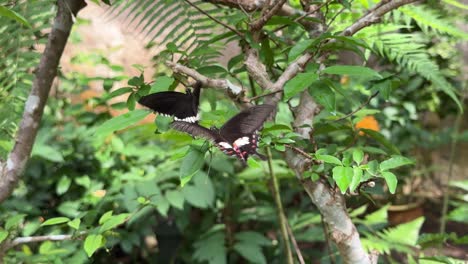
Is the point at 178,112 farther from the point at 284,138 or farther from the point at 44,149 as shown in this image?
the point at 44,149

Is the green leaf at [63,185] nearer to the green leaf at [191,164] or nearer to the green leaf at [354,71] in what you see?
the green leaf at [191,164]

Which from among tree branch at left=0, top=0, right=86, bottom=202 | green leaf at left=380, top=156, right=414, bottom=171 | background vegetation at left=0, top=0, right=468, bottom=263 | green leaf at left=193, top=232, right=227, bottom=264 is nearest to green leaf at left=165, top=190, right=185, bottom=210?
background vegetation at left=0, top=0, right=468, bottom=263

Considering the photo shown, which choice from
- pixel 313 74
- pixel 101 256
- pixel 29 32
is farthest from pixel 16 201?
pixel 313 74

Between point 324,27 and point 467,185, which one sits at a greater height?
point 324,27

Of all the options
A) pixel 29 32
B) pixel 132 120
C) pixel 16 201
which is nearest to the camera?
pixel 132 120

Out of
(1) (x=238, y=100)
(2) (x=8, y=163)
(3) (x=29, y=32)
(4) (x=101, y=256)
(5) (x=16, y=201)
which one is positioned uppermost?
(3) (x=29, y=32)

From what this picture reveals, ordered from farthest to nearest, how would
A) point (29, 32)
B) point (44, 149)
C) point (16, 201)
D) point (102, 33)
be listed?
point (102, 33)
point (44, 149)
point (16, 201)
point (29, 32)

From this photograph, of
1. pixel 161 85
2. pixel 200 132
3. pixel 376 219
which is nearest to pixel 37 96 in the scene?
pixel 161 85

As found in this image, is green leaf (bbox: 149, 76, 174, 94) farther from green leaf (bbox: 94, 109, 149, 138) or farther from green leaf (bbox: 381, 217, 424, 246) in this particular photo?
green leaf (bbox: 381, 217, 424, 246)
